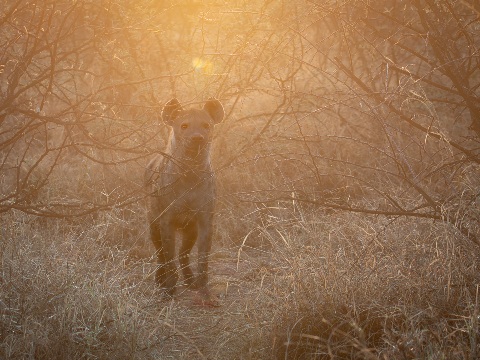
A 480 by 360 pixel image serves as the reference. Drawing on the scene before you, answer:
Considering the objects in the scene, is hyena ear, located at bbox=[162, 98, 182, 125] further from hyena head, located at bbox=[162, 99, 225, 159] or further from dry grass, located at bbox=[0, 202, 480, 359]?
dry grass, located at bbox=[0, 202, 480, 359]

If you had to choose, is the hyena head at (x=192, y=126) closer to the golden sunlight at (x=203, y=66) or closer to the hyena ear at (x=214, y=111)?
the hyena ear at (x=214, y=111)

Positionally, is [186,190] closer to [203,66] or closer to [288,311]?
[203,66]

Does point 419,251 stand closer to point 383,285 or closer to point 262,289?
point 383,285

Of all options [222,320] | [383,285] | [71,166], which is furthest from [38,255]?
[71,166]

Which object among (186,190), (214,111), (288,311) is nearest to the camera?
(288,311)

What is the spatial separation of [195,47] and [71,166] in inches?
80.2

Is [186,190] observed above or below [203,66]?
below

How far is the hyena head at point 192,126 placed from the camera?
201 inches

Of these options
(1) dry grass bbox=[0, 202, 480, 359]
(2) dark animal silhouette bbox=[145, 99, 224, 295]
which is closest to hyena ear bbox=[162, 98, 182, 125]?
(2) dark animal silhouette bbox=[145, 99, 224, 295]

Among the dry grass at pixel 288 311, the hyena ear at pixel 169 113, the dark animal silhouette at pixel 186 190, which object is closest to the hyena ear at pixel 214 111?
the dark animal silhouette at pixel 186 190

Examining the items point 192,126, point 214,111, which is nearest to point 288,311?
point 192,126

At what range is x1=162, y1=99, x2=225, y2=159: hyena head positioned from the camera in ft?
16.8

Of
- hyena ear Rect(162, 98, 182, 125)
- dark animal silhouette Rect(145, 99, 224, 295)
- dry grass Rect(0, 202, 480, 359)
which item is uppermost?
hyena ear Rect(162, 98, 182, 125)

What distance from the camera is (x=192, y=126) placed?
5.24 metres
